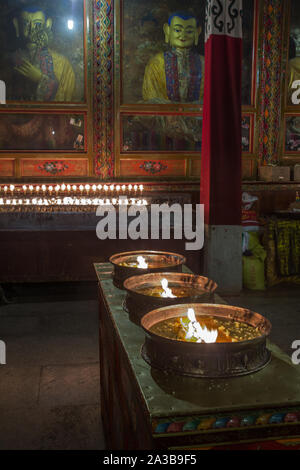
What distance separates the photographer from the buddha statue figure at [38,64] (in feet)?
27.1

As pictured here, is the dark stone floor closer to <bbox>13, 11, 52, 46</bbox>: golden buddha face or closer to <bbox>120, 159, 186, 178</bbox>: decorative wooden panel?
<bbox>120, 159, 186, 178</bbox>: decorative wooden panel

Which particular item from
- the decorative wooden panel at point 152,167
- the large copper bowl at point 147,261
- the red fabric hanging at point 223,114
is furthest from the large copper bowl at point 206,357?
the decorative wooden panel at point 152,167

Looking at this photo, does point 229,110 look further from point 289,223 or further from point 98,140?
point 98,140

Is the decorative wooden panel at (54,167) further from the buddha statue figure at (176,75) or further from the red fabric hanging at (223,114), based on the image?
the red fabric hanging at (223,114)

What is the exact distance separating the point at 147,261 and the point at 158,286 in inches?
21.9

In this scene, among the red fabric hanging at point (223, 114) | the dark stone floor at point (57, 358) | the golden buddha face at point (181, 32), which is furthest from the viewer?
the golden buddha face at point (181, 32)

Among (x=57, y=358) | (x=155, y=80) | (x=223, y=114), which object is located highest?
(x=155, y=80)

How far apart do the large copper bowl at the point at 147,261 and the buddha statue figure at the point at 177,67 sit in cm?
661

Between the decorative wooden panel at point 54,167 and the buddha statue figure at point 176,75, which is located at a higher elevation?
the buddha statue figure at point 176,75

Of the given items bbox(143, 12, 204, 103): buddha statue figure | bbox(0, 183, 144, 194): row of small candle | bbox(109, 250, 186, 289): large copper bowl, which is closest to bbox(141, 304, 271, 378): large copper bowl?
bbox(109, 250, 186, 289): large copper bowl

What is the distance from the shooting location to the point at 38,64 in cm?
842

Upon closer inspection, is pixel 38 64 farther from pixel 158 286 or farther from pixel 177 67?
A: pixel 158 286

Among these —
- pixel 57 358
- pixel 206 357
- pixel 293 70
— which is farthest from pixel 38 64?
pixel 206 357

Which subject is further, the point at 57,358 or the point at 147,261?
the point at 57,358
